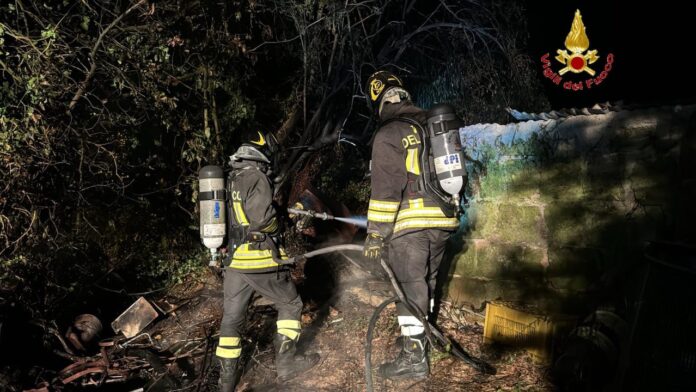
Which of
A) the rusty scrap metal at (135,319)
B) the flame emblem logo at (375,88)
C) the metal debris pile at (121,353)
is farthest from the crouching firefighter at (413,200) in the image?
the rusty scrap metal at (135,319)

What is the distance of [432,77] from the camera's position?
27.5 feet

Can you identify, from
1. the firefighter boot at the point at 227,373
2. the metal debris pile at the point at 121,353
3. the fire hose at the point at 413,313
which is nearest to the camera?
the fire hose at the point at 413,313

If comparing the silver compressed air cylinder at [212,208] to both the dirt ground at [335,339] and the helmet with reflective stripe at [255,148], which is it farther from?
the dirt ground at [335,339]

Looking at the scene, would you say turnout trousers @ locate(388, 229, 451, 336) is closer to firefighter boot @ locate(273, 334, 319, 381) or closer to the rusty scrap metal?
firefighter boot @ locate(273, 334, 319, 381)

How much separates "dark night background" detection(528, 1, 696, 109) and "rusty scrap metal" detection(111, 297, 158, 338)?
6.87 m

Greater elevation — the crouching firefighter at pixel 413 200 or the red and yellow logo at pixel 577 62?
the red and yellow logo at pixel 577 62

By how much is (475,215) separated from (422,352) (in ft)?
5.48

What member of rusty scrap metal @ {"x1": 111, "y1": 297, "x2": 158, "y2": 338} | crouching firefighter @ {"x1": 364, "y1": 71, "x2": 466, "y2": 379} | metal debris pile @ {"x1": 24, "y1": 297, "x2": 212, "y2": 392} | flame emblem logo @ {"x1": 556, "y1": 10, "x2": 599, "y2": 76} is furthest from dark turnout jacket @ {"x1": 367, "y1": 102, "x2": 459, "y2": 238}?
flame emblem logo @ {"x1": 556, "y1": 10, "x2": 599, "y2": 76}

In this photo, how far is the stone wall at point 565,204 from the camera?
3357 millimetres

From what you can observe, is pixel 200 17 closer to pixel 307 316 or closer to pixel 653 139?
pixel 307 316

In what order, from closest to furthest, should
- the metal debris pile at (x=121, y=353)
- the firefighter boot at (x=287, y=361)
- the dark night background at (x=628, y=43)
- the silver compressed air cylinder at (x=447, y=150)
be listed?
the silver compressed air cylinder at (x=447, y=150)
the firefighter boot at (x=287, y=361)
the metal debris pile at (x=121, y=353)
the dark night background at (x=628, y=43)

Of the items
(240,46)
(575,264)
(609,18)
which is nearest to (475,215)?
(575,264)

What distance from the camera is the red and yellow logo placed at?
281 inches

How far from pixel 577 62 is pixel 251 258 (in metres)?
6.50
